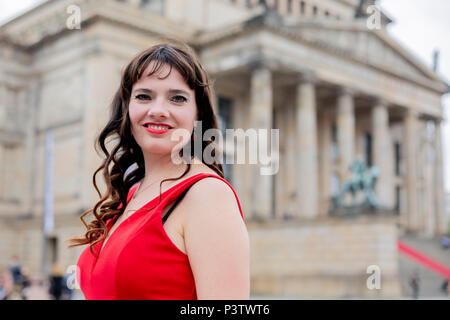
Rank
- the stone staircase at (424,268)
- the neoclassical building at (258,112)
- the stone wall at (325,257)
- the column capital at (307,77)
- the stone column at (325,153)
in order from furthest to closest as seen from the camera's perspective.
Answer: the stone column at (325,153), the column capital at (307,77), the neoclassical building at (258,112), the stone staircase at (424,268), the stone wall at (325,257)

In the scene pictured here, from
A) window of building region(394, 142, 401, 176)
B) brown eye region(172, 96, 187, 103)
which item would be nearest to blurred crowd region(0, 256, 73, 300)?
brown eye region(172, 96, 187, 103)

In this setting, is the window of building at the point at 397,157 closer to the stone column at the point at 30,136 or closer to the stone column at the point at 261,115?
the stone column at the point at 261,115

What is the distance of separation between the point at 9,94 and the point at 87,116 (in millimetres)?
8174

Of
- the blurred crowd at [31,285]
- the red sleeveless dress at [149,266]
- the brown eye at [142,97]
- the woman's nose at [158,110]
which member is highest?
the brown eye at [142,97]

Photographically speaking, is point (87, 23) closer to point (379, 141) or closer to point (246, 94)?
point (246, 94)

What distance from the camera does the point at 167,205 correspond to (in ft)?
7.43

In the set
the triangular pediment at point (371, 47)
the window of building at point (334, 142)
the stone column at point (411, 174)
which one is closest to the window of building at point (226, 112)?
the triangular pediment at point (371, 47)

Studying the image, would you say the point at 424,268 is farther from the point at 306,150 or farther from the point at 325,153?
the point at 325,153

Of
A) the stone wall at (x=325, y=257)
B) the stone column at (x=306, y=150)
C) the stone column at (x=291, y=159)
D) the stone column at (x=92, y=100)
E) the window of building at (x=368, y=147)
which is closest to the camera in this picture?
the stone wall at (x=325, y=257)

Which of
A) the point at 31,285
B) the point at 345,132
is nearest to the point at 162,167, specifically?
the point at 31,285

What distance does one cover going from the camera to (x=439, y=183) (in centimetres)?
5362

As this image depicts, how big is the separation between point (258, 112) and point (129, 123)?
1370 inches

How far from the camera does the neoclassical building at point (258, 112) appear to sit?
105ft

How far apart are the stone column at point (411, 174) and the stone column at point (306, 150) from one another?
1221 centimetres
